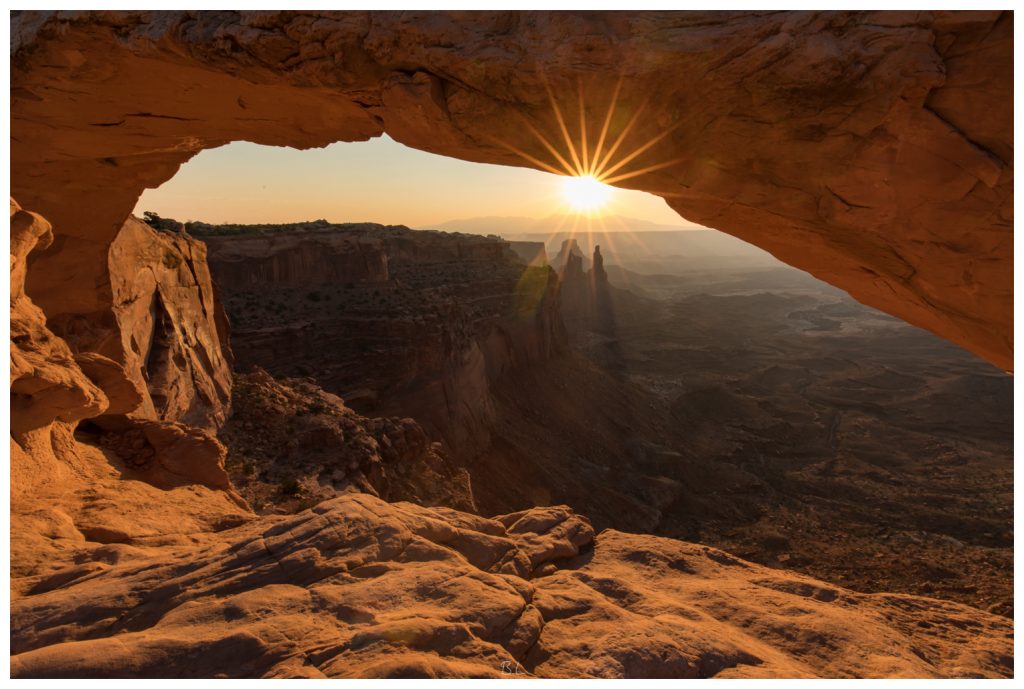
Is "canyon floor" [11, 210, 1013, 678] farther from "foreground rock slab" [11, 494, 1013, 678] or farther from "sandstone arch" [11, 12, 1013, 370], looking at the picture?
"sandstone arch" [11, 12, 1013, 370]

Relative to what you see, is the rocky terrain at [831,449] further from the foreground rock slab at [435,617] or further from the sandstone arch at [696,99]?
the sandstone arch at [696,99]

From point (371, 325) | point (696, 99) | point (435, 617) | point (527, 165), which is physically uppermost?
point (696, 99)

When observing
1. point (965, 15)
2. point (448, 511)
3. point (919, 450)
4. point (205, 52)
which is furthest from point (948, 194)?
point (919, 450)

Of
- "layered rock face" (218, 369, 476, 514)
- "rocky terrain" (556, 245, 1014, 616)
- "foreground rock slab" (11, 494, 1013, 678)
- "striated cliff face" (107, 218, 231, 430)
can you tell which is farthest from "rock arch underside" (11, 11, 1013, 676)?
"rocky terrain" (556, 245, 1014, 616)

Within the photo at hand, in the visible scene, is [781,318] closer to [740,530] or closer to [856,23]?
[740,530]

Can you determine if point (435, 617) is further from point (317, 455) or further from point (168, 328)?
point (168, 328)

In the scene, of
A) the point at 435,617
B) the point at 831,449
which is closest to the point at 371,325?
the point at 435,617
